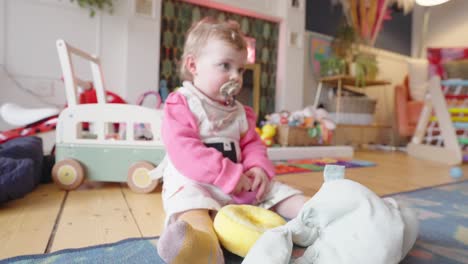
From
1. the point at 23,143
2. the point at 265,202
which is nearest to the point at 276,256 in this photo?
the point at 265,202

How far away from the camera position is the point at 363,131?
9.05 feet

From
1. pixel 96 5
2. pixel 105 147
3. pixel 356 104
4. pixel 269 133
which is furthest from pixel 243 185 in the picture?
pixel 356 104

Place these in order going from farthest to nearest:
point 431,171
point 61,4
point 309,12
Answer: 1. point 309,12
2. point 61,4
3. point 431,171

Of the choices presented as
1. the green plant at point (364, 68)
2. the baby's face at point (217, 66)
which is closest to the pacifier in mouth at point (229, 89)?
the baby's face at point (217, 66)

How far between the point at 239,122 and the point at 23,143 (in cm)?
68

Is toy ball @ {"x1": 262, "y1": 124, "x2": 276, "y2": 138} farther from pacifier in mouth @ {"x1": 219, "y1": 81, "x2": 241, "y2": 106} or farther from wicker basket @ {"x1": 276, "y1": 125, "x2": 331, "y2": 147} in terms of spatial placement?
pacifier in mouth @ {"x1": 219, "y1": 81, "x2": 241, "y2": 106}

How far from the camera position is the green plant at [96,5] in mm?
1975

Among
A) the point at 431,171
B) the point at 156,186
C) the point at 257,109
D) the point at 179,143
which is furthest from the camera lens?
the point at 257,109

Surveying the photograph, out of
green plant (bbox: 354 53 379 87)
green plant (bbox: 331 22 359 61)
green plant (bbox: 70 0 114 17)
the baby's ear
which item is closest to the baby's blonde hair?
the baby's ear

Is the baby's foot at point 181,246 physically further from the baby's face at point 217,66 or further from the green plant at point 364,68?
the green plant at point 364,68

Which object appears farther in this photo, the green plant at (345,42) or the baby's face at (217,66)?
the green plant at (345,42)

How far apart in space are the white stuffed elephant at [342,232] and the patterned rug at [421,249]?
46 mm

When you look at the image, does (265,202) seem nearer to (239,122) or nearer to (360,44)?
(239,122)

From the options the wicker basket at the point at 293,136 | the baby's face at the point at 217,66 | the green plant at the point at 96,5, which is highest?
the green plant at the point at 96,5
